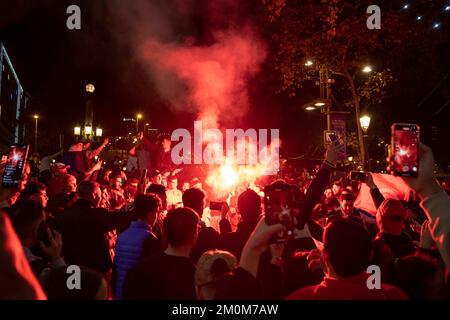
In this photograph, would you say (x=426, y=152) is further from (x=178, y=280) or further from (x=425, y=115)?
(x=425, y=115)

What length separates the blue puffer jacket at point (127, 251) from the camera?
3820 millimetres

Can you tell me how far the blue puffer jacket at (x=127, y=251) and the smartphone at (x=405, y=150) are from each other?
271 cm

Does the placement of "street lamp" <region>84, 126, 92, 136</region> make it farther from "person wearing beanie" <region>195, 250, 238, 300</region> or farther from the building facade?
"person wearing beanie" <region>195, 250, 238, 300</region>

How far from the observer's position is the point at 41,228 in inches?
134

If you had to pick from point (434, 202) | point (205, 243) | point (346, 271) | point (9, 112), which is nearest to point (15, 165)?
point (205, 243)

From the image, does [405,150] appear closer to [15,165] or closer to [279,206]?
[279,206]

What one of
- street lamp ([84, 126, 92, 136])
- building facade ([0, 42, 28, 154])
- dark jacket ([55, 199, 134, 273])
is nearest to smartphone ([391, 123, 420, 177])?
dark jacket ([55, 199, 134, 273])

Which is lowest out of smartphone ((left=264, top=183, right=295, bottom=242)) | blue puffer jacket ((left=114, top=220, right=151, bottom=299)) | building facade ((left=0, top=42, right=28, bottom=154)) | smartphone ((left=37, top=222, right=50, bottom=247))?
blue puffer jacket ((left=114, top=220, right=151, bottom=299))

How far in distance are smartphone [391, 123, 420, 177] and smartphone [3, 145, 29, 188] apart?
2492 mm

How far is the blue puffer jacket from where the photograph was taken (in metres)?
3.82

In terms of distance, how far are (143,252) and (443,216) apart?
2836 mm

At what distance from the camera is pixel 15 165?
9.73ft

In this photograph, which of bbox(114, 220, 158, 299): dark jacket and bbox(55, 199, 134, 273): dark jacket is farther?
bbox(55, 199, 134, 273): dark jacket

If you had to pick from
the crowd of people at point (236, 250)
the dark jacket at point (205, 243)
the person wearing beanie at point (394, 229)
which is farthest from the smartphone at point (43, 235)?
the person wearing beanie at point (394, 229)
